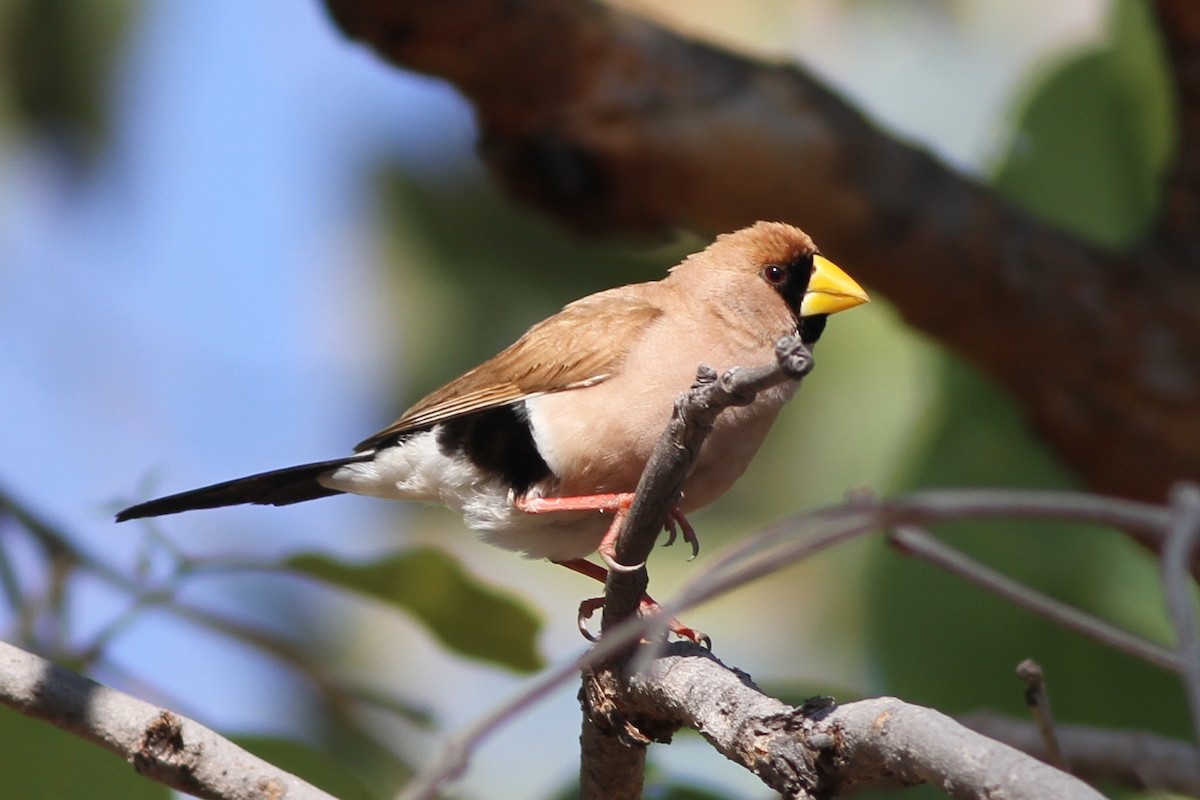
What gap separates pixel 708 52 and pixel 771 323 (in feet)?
5.66

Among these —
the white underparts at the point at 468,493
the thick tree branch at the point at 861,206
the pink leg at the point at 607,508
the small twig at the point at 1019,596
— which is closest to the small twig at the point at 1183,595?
the small twig at the point at 1019,596

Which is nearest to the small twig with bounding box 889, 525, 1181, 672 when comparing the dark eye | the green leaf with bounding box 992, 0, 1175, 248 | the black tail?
the dark eye

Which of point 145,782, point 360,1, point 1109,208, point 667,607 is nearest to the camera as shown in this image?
point 667,607

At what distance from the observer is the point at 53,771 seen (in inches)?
104

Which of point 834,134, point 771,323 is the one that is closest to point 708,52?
point 834,134

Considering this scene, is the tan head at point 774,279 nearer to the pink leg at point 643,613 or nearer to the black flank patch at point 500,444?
the black flank patch at point 500,444

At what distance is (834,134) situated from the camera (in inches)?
182

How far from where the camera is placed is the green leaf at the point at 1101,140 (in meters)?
5.39

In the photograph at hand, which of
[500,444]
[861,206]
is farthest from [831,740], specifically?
[861,206]

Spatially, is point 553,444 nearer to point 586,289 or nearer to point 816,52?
point 586,289

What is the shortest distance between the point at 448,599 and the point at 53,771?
990mm

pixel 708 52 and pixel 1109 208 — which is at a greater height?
pixel 1109 208

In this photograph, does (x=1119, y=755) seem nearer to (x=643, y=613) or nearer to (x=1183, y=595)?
(x=643, y=613)

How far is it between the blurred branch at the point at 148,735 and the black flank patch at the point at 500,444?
100cm
